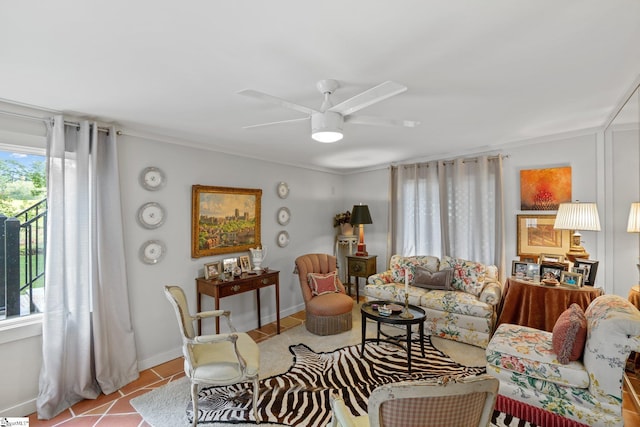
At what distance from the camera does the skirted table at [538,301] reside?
2.87 m

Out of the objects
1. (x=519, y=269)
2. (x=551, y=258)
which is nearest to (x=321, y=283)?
(x=519, y=269)

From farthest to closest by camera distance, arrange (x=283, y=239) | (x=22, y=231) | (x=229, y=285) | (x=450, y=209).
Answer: (x=283, y=239), (x=450, y=209), (x=229, y=285), (x=22, y=231)

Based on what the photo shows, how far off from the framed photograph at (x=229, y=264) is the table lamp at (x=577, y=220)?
3.68 meters

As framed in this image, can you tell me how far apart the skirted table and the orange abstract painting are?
1.03 meters

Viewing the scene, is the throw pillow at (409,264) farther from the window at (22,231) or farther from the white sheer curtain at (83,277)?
the window at (22,231)

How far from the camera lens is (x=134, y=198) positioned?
9.96ft

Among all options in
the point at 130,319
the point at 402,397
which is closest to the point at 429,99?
the point at 402,397

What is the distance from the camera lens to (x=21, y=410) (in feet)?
7.70

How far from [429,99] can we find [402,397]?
2.04 meters

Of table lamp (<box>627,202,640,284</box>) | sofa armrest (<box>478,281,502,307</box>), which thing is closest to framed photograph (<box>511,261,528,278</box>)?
sofa armrest (<box>478,281,502,307</box>)

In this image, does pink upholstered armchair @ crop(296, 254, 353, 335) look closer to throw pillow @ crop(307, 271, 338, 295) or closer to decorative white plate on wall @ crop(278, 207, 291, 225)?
throw pillow @ crop(307, 271, 338, 295)

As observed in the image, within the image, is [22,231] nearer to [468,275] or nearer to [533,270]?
[468,275]

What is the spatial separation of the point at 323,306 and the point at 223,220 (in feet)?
5.53

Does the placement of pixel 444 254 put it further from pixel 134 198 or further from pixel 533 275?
pixel 134 198
